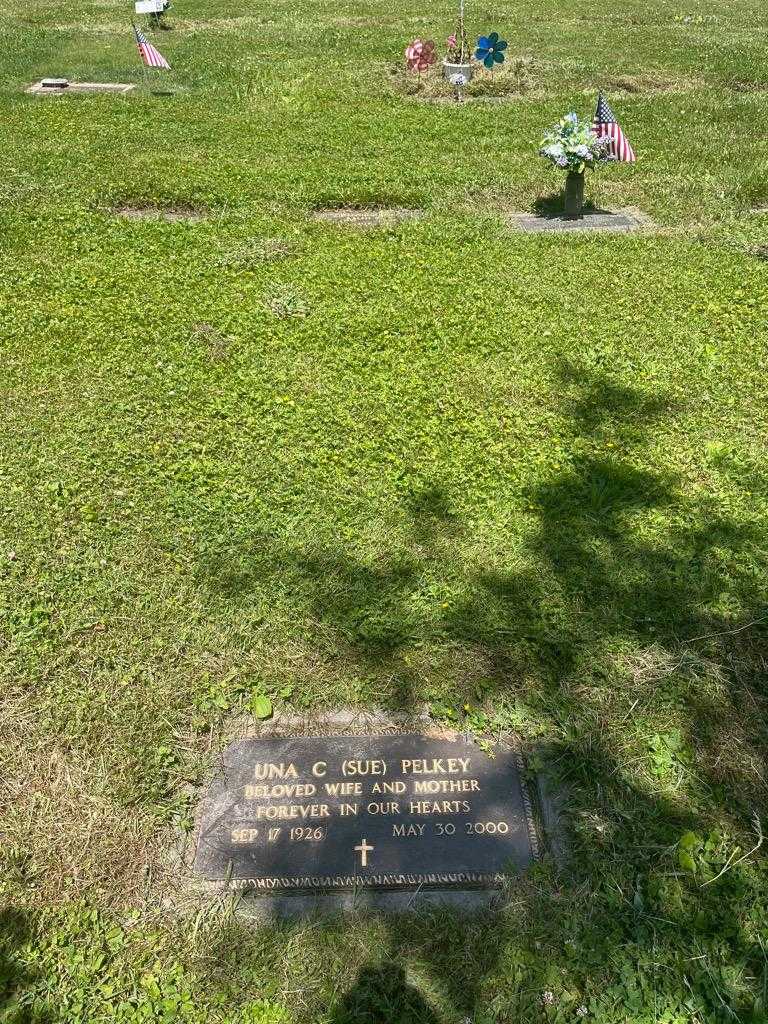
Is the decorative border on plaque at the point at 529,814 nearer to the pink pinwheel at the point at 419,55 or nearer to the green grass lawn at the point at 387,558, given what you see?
the green grass lawn at the point at 387,558

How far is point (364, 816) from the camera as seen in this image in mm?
3088

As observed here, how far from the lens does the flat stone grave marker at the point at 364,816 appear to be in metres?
2.93

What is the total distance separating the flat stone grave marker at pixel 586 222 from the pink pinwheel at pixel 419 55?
24.1 feet

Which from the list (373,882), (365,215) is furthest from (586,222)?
(373,882)

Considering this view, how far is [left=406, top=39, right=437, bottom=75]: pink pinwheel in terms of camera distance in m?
Result: 14.0

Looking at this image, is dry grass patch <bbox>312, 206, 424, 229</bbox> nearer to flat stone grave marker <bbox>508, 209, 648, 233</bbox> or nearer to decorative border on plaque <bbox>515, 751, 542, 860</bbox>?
flat stone grave marker <bbox>508, 209, 648, 233</bbox>

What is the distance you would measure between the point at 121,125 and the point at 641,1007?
13505mm

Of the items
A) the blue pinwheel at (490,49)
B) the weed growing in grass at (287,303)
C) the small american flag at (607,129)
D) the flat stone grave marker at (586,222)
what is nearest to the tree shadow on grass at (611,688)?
the weed growing in grass at (287,303)

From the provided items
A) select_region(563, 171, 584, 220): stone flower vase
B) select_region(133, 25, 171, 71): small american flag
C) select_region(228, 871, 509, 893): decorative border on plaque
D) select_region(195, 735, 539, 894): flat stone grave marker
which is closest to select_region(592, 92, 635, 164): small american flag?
select_region(563, 171, 584, 220): stone flower vase

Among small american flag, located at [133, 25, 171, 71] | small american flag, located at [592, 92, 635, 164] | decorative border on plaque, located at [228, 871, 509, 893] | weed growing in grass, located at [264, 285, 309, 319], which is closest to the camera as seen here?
decorative border on plaque, located at [228, 871, 509, 893]

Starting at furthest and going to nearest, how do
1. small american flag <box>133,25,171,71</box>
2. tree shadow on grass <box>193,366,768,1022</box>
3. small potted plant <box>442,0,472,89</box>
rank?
small potted plant <box>442,0,472,89</box> < small american flag <box>133,25,171,71</box> < tree shadow on grass <box>193,366,768,1022</box>

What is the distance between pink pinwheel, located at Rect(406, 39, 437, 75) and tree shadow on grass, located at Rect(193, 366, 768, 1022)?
12061 millimetres

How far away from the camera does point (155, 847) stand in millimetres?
3041

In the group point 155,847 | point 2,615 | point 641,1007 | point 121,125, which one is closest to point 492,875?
point 641,1007
